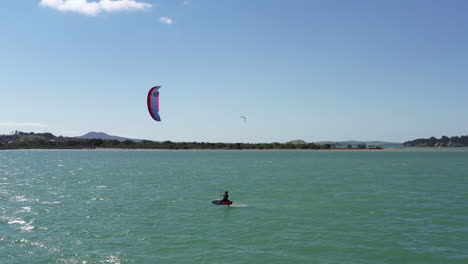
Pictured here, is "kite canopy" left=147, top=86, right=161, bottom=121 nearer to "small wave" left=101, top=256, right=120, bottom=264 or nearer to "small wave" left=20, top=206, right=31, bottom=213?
"small wave" left=20, top=206, right=31, bottom=213

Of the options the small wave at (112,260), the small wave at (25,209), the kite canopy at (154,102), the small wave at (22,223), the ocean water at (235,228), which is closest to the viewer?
the small wave at (112,260)

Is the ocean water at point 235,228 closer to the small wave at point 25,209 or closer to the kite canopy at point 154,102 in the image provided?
the small wave at point 25,209

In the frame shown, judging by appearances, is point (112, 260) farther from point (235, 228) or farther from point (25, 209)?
point (25, 209)

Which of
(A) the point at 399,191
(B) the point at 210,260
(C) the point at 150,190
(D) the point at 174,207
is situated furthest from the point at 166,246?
(A) the point at 399,191

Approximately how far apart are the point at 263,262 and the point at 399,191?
3381 cm

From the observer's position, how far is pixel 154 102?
46.4 metres

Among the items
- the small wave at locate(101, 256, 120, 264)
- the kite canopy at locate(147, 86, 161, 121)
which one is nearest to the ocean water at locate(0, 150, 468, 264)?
the small wave at locate(101, 256, 120, 264)

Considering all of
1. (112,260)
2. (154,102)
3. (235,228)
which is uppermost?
(154,102)

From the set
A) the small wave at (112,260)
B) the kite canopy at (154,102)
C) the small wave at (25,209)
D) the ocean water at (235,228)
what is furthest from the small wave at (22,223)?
the kite canopy at (154,102)

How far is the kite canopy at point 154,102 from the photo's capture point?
45.6m

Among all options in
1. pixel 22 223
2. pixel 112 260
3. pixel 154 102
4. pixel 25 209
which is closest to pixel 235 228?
pixel 112 260

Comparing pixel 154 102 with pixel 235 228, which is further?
pixel 154 102

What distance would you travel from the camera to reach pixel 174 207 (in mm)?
33531

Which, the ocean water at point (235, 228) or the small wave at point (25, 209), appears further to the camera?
the small wave at point (25, 209)
